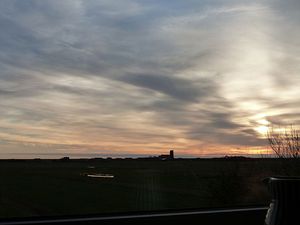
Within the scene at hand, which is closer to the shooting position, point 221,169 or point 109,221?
point 109,221

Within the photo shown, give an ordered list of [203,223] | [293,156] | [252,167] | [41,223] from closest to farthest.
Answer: [41,223]
[203,223]
[293,156]
[252,167]

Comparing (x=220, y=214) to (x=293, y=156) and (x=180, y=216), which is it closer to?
(x=180, y=216)

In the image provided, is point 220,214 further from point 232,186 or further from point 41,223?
point 232,186

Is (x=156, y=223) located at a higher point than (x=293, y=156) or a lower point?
lower

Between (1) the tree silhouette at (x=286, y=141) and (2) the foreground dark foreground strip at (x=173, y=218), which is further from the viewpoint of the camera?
(1) the tree silhouette at (x=286, y=141)

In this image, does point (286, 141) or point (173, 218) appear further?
point (286, 141)

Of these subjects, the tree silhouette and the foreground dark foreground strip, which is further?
the tree silhouette

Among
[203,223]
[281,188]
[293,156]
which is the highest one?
[293,156]

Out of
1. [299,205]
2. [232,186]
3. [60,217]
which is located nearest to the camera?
[299,205]

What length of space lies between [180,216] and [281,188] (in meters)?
0.57

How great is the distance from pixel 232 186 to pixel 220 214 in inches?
325

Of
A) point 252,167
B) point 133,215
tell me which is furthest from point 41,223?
point 252,167

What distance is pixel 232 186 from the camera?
9453 mm

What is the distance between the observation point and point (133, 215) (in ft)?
4.25
